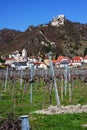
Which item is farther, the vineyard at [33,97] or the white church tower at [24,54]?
the white church tower at [24,54]

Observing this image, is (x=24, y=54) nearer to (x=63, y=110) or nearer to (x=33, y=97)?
(x=33, y=97)

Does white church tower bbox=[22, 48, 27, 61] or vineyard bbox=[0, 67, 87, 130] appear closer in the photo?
vineyard bbox=[0, 67, 87, 130]

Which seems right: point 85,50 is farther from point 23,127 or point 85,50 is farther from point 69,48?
point 23,127

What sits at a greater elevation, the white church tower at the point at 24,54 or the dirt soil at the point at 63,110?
the white church tower at the point at 24,54

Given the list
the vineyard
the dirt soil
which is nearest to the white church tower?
the vineyard

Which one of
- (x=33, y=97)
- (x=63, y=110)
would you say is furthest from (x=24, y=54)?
(x=63, y=110)

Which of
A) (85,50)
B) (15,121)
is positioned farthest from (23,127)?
(85,50)

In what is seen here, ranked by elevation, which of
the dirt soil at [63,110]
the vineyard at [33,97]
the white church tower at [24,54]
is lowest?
the dirt soil at [63,110]

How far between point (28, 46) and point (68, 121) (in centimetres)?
18140

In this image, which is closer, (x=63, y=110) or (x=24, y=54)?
(x=63, y=110)

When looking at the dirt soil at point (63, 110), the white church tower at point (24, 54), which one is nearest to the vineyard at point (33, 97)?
the dirt soil at point (63, 110)

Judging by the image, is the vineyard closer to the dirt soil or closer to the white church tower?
the dirt soil

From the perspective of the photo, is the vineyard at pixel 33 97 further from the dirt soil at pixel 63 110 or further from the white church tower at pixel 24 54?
the white church tower at pixel 24 54

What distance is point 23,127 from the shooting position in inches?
Answer: 261
